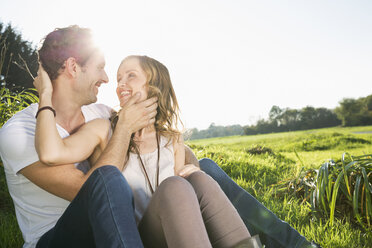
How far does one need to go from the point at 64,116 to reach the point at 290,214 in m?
2.14

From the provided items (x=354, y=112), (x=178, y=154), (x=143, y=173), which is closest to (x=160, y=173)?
(x=143, y=173)

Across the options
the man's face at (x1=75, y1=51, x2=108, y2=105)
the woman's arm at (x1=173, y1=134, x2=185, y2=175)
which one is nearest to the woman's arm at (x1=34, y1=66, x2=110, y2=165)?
the man's face at (x1=75, y1=51, x2=108, y2=105)

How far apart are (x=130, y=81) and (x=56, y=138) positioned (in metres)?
0.74

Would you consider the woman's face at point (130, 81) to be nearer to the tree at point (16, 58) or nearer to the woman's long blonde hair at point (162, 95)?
the woman's long blonde hair at point (162, 95)

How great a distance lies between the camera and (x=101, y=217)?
121 centimetres

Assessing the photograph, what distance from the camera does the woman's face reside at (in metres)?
2.07

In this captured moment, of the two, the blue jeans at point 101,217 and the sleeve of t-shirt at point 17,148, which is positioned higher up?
the sleeve of t-shirt at point 17,148

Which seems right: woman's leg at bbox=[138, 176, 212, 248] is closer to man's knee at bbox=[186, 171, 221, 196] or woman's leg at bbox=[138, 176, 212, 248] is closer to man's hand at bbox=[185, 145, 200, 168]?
man's knee at bbox=[186, 171, 221, 196]

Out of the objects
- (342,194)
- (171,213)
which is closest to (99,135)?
(171,213)

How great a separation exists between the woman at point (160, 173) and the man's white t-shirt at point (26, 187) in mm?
155

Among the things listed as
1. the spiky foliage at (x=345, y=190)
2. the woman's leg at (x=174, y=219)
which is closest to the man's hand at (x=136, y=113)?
the woman's leg at (x=174, y=219)

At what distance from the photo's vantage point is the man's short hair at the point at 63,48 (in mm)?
1993

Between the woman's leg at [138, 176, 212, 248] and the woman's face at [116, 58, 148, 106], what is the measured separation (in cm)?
84

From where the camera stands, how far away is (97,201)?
1237mm
